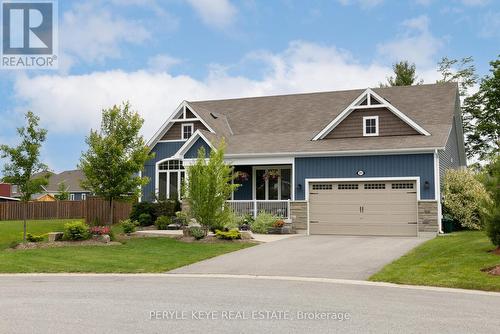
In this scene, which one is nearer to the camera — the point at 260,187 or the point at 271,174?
the point at 271,174


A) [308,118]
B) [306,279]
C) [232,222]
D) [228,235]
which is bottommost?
[306,279]

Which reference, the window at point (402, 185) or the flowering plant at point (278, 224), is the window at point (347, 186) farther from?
the flowering plant at point (278, 224)

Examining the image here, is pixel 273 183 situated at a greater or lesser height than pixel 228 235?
greater

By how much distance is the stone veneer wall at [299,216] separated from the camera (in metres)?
24.1

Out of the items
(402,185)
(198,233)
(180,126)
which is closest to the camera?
(198,233)

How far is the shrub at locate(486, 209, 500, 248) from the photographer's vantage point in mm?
14164

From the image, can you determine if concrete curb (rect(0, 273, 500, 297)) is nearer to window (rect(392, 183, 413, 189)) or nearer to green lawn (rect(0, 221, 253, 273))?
green lawn (rect(0, 221, 253, 273))

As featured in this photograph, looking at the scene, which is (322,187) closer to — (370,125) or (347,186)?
(347,186)

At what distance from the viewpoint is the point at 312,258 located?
1593cm

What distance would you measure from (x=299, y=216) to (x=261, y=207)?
206 centimetres

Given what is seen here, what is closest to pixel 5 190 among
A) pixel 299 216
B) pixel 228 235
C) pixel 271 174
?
pixel 271 174

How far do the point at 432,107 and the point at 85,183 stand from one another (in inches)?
669

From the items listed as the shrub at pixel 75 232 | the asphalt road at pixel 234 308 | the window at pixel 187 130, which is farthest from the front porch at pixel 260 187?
the asphalt road at pixel 234 308

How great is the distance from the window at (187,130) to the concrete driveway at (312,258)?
10370 mm
